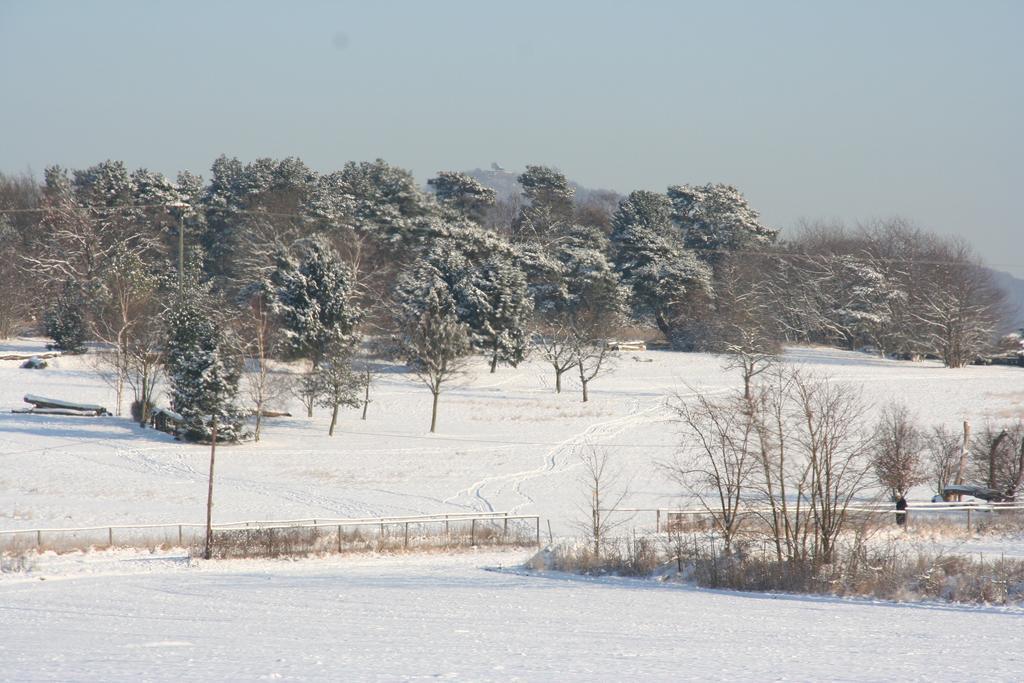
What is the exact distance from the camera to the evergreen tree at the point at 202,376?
149 ft

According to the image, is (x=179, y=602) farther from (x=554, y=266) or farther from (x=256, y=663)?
(x=554, y=266)

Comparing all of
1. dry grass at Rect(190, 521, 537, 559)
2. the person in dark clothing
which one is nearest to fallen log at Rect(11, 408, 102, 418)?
dry grass at Rect(190, 521, 537, 559)

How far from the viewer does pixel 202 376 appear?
148 feet

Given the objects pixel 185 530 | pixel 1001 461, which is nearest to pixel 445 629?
pixel 185 530

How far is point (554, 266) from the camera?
250 ft

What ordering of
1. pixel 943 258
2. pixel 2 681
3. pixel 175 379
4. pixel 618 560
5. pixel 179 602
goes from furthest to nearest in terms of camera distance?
Answer: pixel 943 258 < pixel 175 379 < pixel 618 560 < pixel 179 602 < pixel 2 681

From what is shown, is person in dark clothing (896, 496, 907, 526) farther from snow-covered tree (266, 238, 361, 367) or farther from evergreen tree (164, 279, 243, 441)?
snow-covered tree (266, 238, 361, 367)

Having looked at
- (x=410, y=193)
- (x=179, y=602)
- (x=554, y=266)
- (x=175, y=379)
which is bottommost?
(x=179, y=602)

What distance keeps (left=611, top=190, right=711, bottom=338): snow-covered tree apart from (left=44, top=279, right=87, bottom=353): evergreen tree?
36796 millimetres

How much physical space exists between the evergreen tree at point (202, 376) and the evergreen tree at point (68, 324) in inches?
777

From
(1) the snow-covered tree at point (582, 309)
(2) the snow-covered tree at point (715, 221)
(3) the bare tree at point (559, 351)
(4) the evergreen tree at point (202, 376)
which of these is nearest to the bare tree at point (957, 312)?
(2) the snow-covered tree at point (715, 221)

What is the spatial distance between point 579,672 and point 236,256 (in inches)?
2754

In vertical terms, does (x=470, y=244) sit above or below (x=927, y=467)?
above

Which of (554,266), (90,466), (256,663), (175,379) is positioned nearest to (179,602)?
(256,663)
